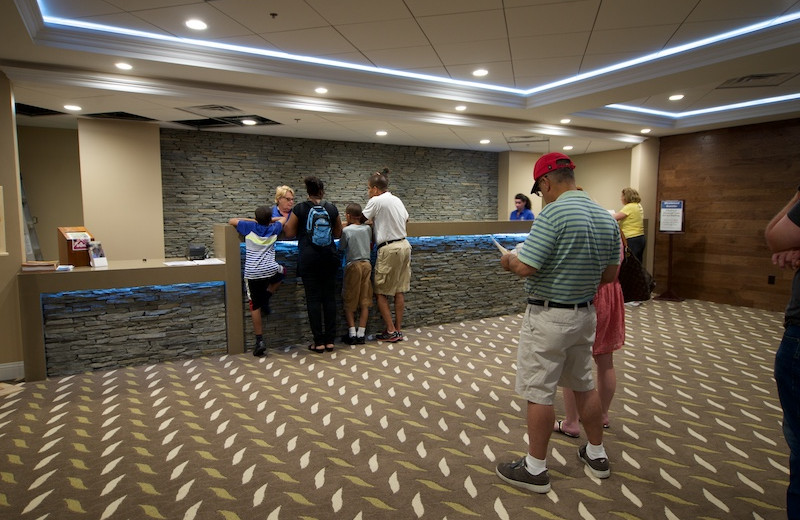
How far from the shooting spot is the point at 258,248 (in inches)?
178

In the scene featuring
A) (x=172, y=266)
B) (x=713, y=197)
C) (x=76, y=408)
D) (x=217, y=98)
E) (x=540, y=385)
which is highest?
(x=217, y=98)

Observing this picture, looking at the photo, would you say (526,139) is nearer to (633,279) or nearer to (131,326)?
(633,279)

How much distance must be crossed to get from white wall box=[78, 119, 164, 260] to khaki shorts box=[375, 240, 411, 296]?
354 centimetres

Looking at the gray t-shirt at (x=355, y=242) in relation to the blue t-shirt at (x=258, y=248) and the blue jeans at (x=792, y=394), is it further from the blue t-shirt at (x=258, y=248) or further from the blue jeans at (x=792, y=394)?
the blue jeans at (x=792, y=394)

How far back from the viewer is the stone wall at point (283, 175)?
725cm

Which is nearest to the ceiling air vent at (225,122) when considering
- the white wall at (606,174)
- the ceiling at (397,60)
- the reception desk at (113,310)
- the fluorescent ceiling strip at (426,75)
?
the ceiling at (397,60)

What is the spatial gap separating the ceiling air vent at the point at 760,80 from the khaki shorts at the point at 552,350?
14.5 feet

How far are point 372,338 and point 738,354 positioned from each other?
12.5ft

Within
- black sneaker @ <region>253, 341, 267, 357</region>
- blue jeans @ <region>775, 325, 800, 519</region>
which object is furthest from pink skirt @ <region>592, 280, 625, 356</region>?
black sneaker @ <region>253, 341, 267, 357</region>

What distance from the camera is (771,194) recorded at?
6922 mm

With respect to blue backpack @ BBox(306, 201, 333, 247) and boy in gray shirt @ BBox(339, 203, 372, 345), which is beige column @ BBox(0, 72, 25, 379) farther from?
boy in gray shirt @ BBox(339, 203, 372, 345)

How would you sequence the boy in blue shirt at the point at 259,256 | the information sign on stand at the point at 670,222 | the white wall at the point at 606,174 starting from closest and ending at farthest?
the boy in blue shirt at the point at 259,256 < the information sign on stand at the point at 670,222 < the white wall at the point at 606,174

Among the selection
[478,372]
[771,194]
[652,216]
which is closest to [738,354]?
[478,372]

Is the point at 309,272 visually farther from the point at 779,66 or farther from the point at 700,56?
the point at 779,66
